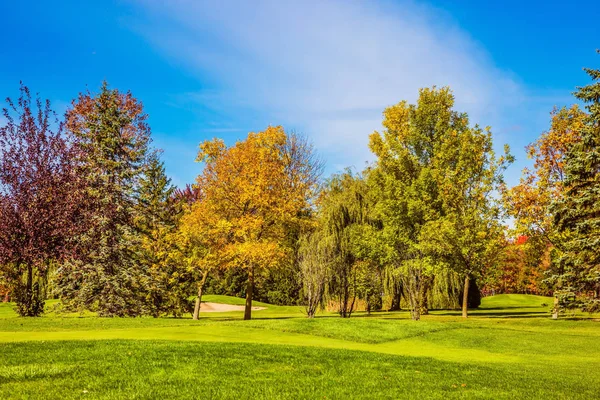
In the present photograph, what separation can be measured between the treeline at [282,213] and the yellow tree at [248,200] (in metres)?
0.09

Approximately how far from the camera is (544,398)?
823 centimetres

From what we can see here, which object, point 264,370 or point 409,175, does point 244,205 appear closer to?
point 409,175

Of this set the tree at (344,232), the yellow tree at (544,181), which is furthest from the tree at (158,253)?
the yellow tree at (544,181)

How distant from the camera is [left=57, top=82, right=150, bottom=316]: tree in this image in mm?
24688

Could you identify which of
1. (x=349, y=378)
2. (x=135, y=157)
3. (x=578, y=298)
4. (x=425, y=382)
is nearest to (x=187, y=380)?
(x=349, y=378)

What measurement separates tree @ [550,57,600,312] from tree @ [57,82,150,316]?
2354 cm

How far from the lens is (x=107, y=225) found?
2572 cm

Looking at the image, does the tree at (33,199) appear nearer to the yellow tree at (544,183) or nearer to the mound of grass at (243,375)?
the mound of grass at (243,375)

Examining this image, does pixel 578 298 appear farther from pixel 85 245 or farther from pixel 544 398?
pixel 85 245

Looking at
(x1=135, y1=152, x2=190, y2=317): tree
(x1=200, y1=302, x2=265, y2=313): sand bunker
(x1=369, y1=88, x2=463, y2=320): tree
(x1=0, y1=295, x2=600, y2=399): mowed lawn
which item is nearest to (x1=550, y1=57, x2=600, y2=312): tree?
(x1=369, y1=88, x2=463, y2=320): tree

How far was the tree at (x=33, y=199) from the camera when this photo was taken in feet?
71.1

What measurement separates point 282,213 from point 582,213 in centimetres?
1642

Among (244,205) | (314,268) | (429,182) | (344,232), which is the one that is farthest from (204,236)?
(429,182)

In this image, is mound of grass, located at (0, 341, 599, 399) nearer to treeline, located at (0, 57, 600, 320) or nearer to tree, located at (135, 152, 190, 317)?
treeline, located at (0, 57, 600, 320)
